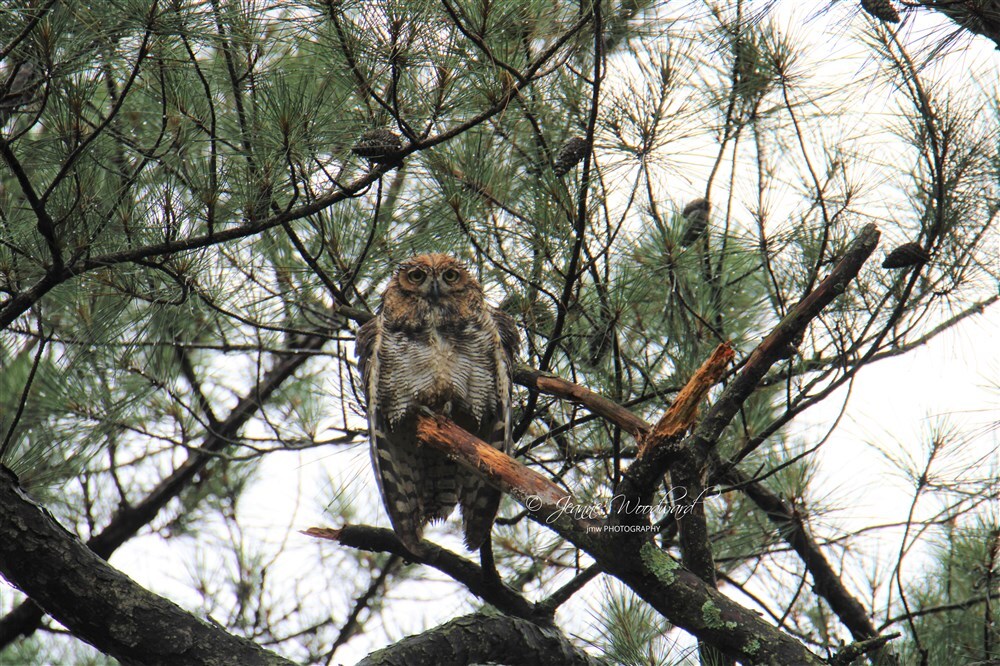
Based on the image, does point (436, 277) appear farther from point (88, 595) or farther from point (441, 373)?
point (88, 595)

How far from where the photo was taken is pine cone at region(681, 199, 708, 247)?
3.22 metres

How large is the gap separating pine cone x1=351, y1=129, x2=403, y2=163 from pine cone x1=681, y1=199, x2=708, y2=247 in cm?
109

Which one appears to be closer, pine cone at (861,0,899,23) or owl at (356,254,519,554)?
pine cone at (861,0,899,23)

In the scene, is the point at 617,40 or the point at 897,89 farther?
the point at 617,40

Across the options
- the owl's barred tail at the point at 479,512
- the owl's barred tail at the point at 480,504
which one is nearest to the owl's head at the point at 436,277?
the owl's barred tail at the point at 480,504

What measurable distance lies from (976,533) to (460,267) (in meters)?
2.10

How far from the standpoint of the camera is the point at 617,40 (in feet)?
11.1

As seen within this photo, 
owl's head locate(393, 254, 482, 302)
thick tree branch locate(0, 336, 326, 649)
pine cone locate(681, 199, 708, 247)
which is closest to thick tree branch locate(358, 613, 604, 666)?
owl's head locate(393, 254, 482, 302)

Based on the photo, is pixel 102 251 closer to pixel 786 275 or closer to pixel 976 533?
pixel 786 275

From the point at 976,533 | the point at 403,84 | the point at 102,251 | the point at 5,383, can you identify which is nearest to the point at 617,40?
the point at 403,84

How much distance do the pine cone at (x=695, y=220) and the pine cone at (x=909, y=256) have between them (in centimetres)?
65

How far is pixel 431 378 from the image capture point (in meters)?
3.44

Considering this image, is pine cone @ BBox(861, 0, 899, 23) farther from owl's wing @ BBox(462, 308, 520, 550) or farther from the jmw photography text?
owl's wing @ BBox(462, 308, 520, 550)

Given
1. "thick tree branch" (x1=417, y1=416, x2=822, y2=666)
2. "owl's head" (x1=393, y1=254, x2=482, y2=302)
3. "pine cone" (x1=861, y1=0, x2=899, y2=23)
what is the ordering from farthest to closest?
"owl's head" (x1=393, y1=254, x2=482, y2=302)
"pine cone" (x1=861, y1=0, x2=899, y2=23)
"thick tree branch" (x1=417, y1=416, x2=822, y2=666)
